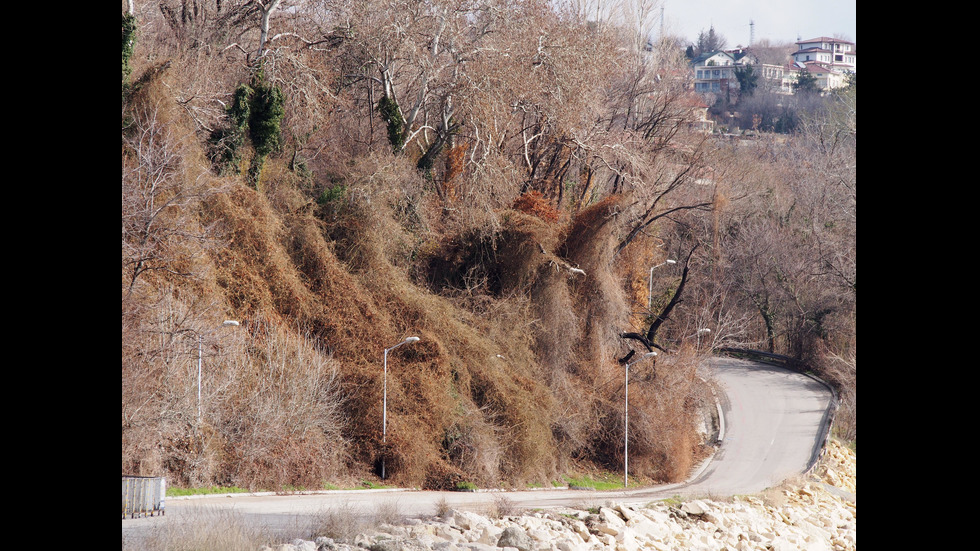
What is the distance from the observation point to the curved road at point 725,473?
1633cm

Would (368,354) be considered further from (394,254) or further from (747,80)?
(747,80)

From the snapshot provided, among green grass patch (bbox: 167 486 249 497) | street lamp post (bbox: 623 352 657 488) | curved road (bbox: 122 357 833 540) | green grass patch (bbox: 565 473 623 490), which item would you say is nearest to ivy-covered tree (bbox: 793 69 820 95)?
curved road (bbox: 122 357 833 540)

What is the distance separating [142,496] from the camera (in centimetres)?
1368

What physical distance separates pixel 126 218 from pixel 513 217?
1384cm

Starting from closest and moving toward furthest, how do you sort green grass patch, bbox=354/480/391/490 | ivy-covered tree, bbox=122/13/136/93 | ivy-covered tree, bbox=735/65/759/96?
1. ivy-covered tree, bbox=122/13/136/93
2. green grass patch, bbox=354/480/391/490
3. ivy-covered tree, bbox=735/65/759/96

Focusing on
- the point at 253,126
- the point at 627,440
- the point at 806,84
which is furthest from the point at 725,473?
the point at 806,84

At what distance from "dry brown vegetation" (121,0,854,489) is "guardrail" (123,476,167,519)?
6.85 metres

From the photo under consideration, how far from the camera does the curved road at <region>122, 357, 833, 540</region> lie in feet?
53.6

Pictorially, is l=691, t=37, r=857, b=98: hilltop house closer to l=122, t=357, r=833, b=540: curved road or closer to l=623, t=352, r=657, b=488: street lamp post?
l=122, t=357, r=833, b=540: curved road

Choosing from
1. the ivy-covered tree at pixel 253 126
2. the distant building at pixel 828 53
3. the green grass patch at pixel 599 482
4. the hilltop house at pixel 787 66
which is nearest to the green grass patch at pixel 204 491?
the ivy-covered tree at pixel 253 126
